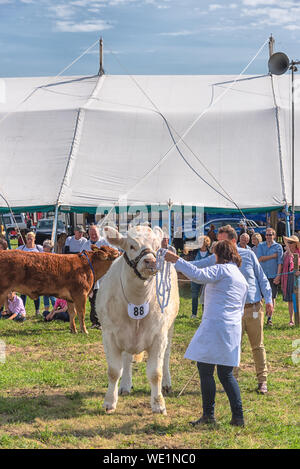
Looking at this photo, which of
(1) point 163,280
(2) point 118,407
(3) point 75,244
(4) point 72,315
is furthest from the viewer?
(3) point 75,244

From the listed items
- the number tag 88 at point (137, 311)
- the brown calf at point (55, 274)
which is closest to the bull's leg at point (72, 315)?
the brown calf at point (55, 274)

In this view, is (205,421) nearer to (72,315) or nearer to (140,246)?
(140,246)

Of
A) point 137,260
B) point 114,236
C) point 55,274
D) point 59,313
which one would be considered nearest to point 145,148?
point 59,313

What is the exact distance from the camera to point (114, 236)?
507cm

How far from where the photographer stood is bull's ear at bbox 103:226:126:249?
5051mm

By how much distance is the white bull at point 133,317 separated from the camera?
16.6 ft

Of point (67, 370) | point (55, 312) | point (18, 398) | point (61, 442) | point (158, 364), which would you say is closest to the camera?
point (61, 442)

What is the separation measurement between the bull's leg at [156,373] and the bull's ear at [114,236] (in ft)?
3.24

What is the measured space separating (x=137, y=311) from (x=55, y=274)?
14.7 ft

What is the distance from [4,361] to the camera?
7520 mm
